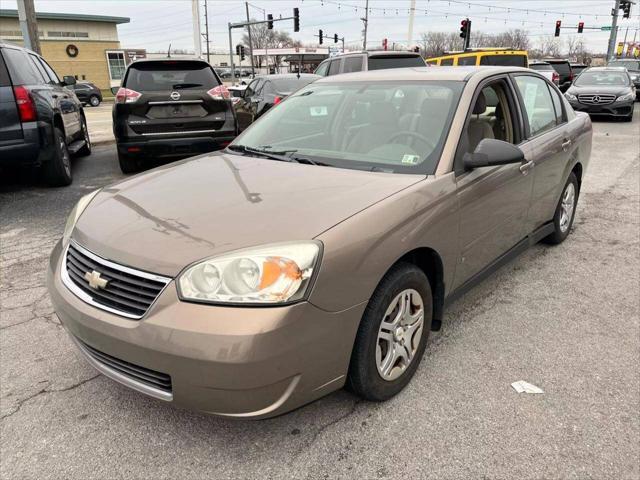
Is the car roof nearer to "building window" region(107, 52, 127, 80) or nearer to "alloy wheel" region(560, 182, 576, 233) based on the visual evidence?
"alloy wheel" region(560, 182, 576, 233)

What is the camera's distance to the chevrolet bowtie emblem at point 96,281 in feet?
6.93

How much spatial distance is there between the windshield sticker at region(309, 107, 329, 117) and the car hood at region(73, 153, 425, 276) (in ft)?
2.13

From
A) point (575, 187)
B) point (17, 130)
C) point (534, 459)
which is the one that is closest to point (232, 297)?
point (534, 459)

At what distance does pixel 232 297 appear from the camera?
6.24ft

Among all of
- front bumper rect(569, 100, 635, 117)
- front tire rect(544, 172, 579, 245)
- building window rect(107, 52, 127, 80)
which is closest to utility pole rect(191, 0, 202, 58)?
front bumper rect(569, 100, 635, 117)

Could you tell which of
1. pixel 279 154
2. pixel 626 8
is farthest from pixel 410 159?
pixel 626 8

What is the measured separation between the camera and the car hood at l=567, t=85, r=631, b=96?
14.3 metres

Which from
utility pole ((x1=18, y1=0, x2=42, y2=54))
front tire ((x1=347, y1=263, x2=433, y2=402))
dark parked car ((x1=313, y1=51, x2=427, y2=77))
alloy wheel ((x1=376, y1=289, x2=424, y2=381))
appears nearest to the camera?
front tire ((x1=347, y1=263, x2=433, y2=402))

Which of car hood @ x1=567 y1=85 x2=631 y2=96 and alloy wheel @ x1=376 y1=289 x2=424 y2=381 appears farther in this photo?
car hood @ x1=567 y1=85 x2=631 y2=96

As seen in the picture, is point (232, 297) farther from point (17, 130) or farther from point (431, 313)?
point (17, 130)

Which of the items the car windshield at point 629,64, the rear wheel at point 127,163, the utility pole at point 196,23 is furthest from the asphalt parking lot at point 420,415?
the car windshield at point 629,64

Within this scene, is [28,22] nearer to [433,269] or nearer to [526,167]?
[526,167]

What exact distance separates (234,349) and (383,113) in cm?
194

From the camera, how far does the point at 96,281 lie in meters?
2.13
